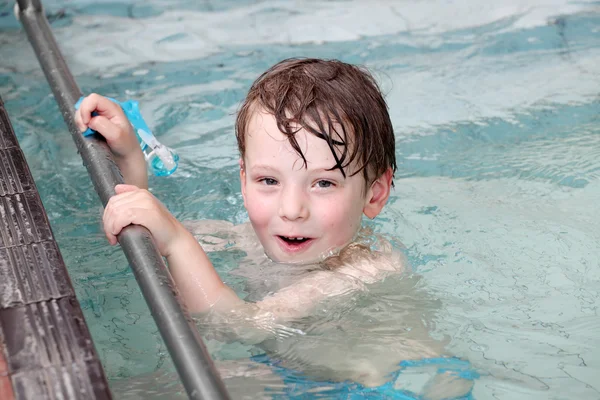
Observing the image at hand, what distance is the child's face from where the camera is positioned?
7.23 ft

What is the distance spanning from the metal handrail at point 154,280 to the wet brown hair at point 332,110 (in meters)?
0.47

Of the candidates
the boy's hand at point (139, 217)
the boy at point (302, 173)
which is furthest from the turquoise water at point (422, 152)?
the boy's hand at point (139, 217)

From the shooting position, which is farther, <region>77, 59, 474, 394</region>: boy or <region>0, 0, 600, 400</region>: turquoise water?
<region>0, 0, 600, 400</region>: turquoise water

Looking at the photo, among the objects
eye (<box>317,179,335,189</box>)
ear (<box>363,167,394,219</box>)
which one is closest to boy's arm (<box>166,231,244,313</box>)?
eye (<box>317,179,335,189</box>)

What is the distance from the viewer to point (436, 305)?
2494 millimetres

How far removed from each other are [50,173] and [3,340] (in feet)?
6.88

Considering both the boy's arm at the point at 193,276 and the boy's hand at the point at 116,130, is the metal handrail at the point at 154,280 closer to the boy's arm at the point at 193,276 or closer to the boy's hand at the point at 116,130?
the boy's hand at the point at 116,130

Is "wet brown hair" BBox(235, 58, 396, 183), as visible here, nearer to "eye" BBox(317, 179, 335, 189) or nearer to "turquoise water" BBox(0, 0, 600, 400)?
"eye" BBox(317, 179, 335, 189)

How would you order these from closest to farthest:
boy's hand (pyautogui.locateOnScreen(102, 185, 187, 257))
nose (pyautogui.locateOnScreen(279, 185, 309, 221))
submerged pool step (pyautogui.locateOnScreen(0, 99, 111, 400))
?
submerged pool step (pyautogui.locateOnScreen(0, 99, 111, 400))
boy's hand (pyautogui.locateOnScreen(102, 185, 187, 257))
nose (pyautogui.locateOnScreen(279, 185, 309, 221))

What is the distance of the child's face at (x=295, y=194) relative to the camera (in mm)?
2203

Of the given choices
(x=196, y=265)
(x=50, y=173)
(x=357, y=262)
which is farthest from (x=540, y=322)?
(x=50, y=173)

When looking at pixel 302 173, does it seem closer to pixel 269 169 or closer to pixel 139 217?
pixel 269 169

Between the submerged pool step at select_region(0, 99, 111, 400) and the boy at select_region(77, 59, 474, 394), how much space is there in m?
0.33

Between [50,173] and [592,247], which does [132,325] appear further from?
[592,247]
